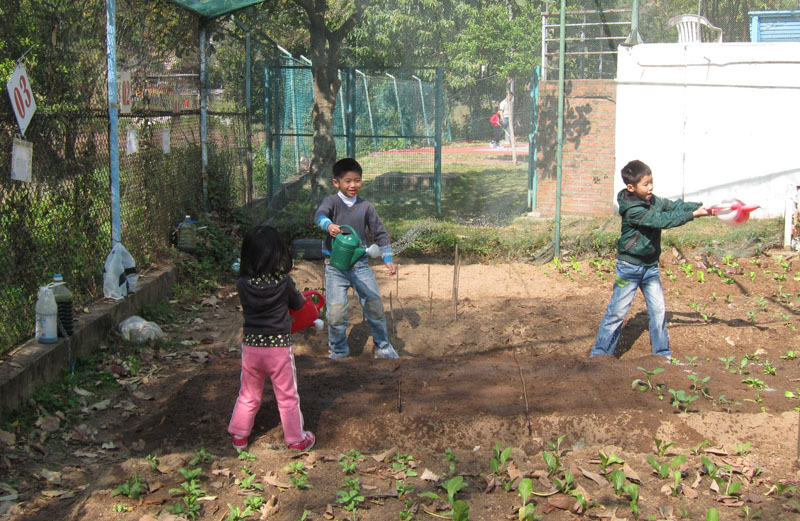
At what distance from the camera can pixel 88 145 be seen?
694 cm

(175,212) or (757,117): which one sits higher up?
(757,117)

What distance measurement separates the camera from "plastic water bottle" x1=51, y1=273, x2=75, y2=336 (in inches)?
232

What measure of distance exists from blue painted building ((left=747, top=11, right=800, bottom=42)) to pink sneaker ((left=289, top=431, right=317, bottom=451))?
546 inches

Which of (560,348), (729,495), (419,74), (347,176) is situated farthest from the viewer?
(419,74)

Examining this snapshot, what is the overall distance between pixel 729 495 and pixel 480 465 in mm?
1296

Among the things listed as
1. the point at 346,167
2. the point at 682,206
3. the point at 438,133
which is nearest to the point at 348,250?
the point at 346,167

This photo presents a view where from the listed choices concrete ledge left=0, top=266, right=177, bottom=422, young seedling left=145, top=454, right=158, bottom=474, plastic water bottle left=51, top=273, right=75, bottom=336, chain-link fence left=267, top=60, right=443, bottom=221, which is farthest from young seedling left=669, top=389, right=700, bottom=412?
chain-link fence left=267, top=60, right=443, bottom=221

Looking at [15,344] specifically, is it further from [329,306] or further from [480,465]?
[480,465]

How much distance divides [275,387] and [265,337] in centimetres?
31

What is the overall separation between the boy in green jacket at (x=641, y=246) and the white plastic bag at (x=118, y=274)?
4198 millimetres

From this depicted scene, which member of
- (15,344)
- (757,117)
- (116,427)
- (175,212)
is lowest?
(116,427)

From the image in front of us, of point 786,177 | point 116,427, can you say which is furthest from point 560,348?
point 786,177

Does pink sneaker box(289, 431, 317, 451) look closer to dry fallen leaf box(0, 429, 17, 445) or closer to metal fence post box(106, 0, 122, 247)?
dry fallen leaf box(0, 429, 17, 445)

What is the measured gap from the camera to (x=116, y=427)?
534cm
